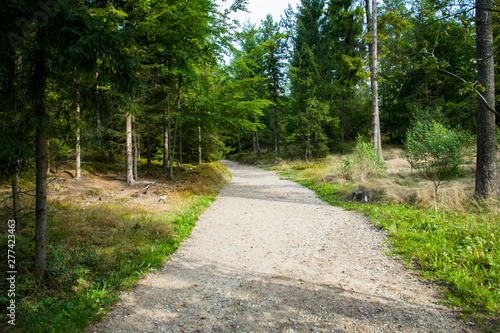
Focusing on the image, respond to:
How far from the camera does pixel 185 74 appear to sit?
10258 millimetres

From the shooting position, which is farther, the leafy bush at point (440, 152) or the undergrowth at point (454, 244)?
the leafy bush at point (440, 152)

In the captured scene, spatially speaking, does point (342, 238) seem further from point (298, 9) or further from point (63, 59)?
point (298, 9)

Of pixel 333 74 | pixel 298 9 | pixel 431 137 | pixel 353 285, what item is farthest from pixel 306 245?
pixel 298 9

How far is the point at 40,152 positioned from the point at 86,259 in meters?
1.73

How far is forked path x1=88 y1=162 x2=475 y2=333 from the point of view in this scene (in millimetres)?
2699

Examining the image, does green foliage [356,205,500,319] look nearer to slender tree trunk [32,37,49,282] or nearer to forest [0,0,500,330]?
forest [0,0,500,330]

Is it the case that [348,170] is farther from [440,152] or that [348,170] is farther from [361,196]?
[440,152]

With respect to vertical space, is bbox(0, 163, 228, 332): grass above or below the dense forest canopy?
below

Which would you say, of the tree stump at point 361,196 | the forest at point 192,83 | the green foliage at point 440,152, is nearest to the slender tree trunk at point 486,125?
the forest at point 192,83

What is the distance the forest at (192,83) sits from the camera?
288 centimetres

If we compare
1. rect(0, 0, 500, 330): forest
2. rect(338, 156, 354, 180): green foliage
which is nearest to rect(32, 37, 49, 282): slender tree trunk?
rect(0, 0, 500, 330): forest

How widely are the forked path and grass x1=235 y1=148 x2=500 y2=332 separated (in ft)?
0.85

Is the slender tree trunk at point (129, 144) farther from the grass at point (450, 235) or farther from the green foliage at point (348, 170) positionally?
the green foliage at point (348, 170)

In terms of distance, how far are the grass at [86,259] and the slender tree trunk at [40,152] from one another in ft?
0.53
